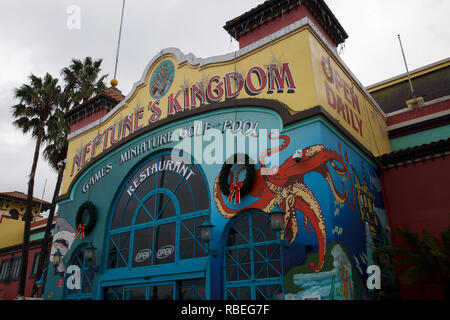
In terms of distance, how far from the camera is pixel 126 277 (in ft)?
41.7

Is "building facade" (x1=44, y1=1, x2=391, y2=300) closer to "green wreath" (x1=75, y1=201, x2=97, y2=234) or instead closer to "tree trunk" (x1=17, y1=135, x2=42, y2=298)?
"green wreath" (x1=75, y1=201, x2=97, y2=234)

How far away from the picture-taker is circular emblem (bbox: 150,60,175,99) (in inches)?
570

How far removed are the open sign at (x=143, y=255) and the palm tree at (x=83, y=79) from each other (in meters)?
12.6

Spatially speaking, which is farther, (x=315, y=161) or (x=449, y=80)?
(x=449, y=80)

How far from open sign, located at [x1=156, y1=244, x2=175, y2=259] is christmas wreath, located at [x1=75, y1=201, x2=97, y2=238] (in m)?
3.73

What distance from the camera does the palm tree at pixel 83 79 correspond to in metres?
22.3

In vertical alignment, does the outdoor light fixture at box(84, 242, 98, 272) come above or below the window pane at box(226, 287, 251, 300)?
above

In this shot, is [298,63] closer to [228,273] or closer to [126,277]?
[228,273]

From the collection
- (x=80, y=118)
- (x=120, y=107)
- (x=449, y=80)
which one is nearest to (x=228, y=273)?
(x=120, y=107)

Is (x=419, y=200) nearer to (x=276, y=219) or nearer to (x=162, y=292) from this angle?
(x=276, y=219)

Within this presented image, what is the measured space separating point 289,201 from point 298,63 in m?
4.10

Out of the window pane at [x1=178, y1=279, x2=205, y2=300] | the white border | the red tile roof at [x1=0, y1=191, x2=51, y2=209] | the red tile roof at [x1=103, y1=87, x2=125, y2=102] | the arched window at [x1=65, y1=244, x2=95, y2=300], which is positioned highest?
the red tile roof at [x1=0, y1=191, x2=51, y2=209]

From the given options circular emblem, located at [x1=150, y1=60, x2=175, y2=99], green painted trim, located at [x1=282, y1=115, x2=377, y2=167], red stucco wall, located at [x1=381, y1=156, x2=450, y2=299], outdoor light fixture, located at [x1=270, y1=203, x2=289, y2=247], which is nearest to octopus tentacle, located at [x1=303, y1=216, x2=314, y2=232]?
outdoor light fixture, located at [x1=270, y1=203, x2=289, y2=247]

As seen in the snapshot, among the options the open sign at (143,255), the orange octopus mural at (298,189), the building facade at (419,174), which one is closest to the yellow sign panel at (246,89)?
the building facade at (419,174)
